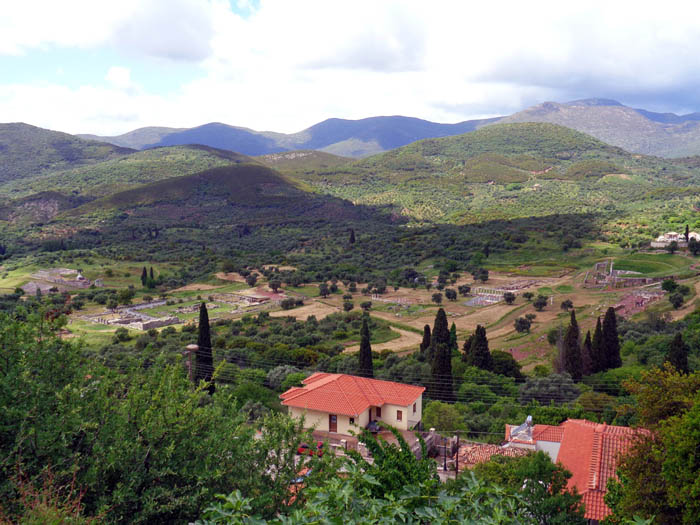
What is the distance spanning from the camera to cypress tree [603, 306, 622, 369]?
33.4m

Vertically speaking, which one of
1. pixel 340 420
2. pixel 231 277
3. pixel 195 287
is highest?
pixel 340 420

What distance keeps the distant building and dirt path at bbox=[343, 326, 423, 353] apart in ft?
154

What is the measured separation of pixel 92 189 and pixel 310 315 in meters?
131

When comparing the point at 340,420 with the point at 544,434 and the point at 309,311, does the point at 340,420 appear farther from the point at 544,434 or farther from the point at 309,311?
the point at 309,311

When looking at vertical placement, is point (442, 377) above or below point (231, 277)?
above

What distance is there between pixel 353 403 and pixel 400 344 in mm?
23664

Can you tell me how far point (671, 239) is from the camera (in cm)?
7769

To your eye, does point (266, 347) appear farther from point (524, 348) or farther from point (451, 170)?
point (451, 170)

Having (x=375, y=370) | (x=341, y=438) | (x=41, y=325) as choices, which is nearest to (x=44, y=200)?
(x=375, y=370)

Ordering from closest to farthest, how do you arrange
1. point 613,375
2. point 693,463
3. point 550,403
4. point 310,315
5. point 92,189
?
point 693,463, point 550,403, point 613,375, point 310,315, point 92,189

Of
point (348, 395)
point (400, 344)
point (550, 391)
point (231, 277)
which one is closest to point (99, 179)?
point (231, 277)

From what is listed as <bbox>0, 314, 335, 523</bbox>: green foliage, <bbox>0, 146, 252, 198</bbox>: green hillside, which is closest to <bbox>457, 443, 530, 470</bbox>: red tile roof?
<bbox>0, 314, 335, 523</bbox>: green foliage

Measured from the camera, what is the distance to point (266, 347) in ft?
130

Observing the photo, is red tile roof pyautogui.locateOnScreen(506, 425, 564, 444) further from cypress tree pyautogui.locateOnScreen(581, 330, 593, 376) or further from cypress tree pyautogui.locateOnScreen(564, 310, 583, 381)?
cypress tree pyautogui.locateOnScreen(581, 330, 593, 376)
